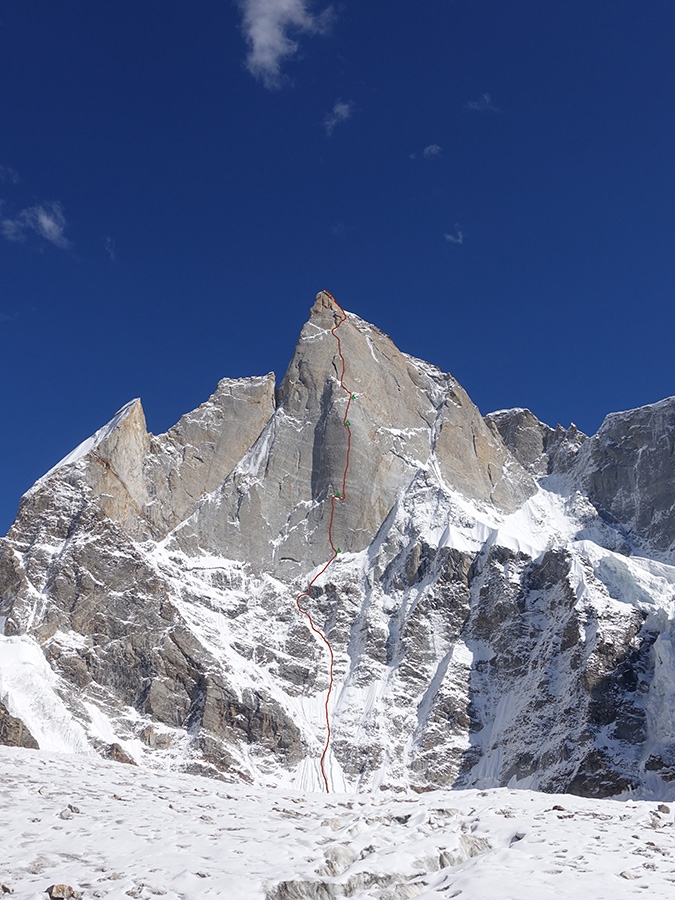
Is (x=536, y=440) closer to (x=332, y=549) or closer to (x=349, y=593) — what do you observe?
(x=332, y=549)

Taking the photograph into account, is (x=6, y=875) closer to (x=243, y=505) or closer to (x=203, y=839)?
(x=203, y=839)

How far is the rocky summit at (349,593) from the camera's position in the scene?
100m

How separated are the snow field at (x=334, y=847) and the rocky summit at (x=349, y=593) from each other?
6834 centimetres

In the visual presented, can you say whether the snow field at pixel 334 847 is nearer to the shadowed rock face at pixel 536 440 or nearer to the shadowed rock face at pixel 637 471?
the shadowed rock face at pixel 637 471

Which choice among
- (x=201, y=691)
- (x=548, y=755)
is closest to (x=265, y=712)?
(x=201, y=691)

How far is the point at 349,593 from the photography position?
127m

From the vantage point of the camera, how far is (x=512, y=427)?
179 metres

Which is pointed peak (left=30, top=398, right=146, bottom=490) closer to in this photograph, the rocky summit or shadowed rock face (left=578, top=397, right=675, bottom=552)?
the rocky summit

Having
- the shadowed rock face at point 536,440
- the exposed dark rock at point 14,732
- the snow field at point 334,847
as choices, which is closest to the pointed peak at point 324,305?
the shadowed rock face at point 536,440

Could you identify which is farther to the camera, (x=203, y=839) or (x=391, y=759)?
(x=391, y=759)

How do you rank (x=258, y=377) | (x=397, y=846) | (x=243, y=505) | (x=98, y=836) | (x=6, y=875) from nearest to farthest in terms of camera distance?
(x=6, y=875), (x=397, y=846), (x=98, y=836), (x=243, y=505), (x=258, y=377)

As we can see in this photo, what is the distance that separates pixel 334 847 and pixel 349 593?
A: 106 m

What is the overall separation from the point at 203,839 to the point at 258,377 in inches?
5536

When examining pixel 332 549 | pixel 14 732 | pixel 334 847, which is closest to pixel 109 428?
pixel 332 549
